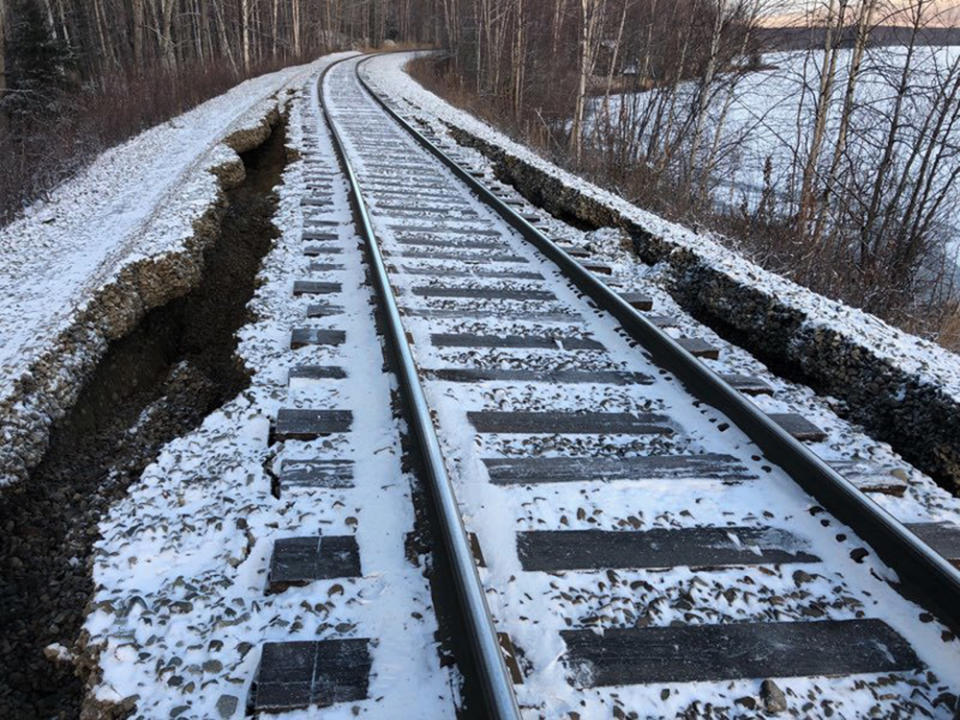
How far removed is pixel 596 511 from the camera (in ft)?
9.43

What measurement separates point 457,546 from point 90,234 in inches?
266

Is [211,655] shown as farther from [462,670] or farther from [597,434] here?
[597,434]

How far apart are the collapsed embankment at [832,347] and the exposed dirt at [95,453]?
147 inches

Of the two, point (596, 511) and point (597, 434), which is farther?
point (597, 434)

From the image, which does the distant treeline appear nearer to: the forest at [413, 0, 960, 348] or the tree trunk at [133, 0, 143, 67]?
the forest at [413, 0, 960, 348]

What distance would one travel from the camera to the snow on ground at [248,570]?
2092 mm

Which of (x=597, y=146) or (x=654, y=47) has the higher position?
(x=654, y=47)

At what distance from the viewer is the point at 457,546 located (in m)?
2.36

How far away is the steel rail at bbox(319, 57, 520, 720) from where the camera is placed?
6.07 ft

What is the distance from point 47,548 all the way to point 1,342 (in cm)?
206

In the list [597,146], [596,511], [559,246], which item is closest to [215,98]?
[597,146]

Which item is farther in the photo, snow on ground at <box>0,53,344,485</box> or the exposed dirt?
snow on ground at <box>0,53,344,485</box>

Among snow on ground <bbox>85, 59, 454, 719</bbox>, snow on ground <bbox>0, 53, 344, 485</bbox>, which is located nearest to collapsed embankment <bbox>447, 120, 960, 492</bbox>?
snow on ground <bbox>85, 59, 454, 719</bbox>

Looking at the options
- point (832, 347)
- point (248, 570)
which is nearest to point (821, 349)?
point (832, 347)
